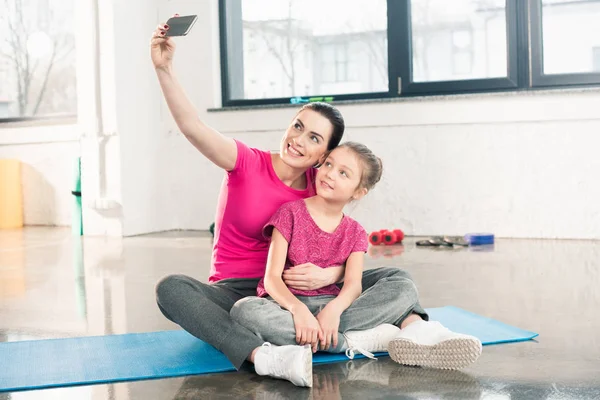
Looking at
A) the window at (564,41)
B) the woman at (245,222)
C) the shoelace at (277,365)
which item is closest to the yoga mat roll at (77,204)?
the window at (564,41)

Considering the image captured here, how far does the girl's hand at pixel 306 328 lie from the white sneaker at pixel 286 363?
0.08m

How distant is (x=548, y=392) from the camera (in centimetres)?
161

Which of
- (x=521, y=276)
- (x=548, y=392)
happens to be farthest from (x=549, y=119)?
(x=548, y=392)

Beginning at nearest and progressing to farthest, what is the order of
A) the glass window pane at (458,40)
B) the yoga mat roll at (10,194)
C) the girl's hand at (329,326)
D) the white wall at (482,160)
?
the girl's hand at (329,326) < the white wall at (482,160) < the glass window pane at (458,40) < the yoga mat roll at (10,194)

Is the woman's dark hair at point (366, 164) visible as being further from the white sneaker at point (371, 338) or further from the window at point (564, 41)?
the window at point (564, 41)

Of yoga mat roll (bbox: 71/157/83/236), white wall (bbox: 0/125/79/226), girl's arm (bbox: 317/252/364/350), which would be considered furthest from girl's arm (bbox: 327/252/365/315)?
white wall (bbox: 0/125/79/226)

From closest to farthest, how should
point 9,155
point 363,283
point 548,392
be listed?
point 548,392 → point 363,283 → point 9,155

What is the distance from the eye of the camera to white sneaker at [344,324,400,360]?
6.42 feet

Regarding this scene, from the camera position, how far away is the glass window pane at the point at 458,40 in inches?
180

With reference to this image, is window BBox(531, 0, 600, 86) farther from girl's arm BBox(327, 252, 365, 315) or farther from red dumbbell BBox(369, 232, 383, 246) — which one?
girl's arm BBox(327, 252, 365, 315)

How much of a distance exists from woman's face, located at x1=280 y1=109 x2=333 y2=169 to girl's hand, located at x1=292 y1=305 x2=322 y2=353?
42cm

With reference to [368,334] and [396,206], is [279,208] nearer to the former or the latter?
[368,334]

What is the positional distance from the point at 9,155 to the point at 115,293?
343 cm

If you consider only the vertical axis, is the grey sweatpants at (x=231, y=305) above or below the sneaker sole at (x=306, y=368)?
above
